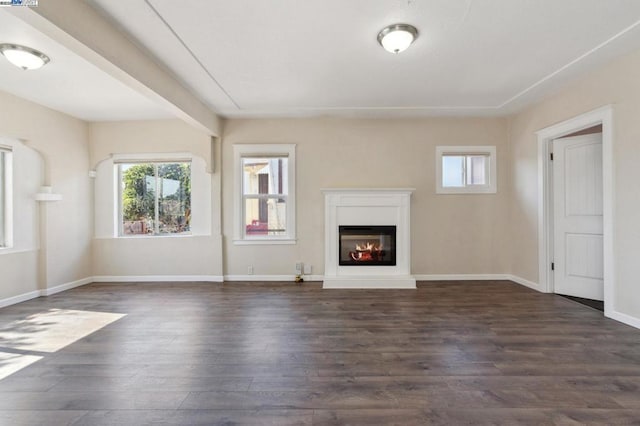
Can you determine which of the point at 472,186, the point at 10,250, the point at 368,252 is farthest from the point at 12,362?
the point at 472,186

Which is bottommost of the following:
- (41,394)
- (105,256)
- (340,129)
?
(41,394)

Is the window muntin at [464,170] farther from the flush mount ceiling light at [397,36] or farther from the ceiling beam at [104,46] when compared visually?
the ceiling beam at [104,46]

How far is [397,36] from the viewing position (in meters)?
2.55

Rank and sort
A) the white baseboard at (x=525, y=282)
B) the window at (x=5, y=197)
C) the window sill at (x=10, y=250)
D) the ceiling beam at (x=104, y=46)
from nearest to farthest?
the ceiling beam at (x=104, y=46), the window sill at (x=10, y=250), the window at (x=5, y=197), the white baseboard at (x=525, y=282)

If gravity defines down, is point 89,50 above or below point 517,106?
below

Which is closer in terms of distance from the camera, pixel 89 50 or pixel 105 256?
pixel 89 50

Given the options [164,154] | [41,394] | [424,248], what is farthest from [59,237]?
[424,248]

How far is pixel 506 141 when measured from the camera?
4.99m

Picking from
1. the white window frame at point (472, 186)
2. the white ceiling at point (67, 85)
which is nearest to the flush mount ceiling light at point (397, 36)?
the white window frame at point (472, 186)

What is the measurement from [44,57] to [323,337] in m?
3.74

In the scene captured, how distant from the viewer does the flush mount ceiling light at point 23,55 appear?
270cm

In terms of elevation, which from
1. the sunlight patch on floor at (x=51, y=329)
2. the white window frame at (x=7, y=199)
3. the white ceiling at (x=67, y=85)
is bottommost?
the sunlight patch on floor at (x=51, y=329)

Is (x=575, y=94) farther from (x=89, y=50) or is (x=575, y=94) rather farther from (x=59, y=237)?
(x=59, y=237)

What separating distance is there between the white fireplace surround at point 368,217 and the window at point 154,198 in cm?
247
